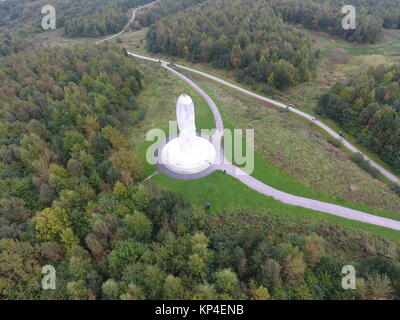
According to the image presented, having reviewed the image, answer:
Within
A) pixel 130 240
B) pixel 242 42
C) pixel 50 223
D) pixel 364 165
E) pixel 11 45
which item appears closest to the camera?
pixel 130 240

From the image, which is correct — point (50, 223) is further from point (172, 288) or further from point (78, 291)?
point (172, 288)

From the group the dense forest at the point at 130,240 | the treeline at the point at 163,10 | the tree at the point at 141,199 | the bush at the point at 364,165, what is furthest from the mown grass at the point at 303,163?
the treeline at the point at 163,10

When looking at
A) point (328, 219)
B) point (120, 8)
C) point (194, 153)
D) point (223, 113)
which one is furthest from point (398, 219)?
point (120, 8)

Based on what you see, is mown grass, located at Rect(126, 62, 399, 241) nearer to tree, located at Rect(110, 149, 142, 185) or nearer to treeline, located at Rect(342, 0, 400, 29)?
tree, located at Rect(110, 149, 142, 185)

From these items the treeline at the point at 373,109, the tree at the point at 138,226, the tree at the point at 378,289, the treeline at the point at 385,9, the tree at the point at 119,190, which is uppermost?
the treeline at the point at 385,9

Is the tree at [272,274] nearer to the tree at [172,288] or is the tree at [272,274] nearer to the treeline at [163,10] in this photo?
the tree at [172,288]

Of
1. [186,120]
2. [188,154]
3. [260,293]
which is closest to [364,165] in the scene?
[188,154]
